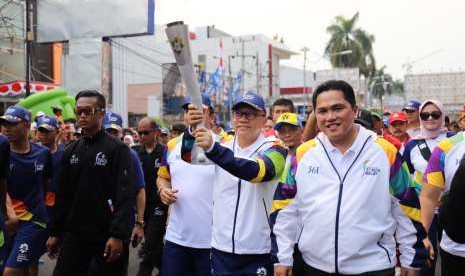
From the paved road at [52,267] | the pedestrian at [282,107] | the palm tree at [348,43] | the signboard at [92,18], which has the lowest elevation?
the paved road at [52,267]

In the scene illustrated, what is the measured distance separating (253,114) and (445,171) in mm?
1492

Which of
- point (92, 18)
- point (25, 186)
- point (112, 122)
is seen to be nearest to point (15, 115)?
point (25, 186)

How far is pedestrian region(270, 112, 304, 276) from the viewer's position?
329cm

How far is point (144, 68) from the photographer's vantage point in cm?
4816

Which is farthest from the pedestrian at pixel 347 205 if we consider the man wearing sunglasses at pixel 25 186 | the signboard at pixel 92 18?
the signboard at pixel 92 18

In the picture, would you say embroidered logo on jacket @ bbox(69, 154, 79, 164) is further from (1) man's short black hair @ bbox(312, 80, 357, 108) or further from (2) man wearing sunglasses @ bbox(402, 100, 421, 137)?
(2) man wearing sunglasses @ bbox(402, 100, 421, 137)

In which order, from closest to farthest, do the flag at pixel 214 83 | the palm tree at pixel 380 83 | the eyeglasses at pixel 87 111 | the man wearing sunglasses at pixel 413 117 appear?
the eyeglasses at pixel 87 111 < the man wearing sunglasses at pixel 413 117 < the flag at pixel 214 83 < the palm tree at pixel 380 83

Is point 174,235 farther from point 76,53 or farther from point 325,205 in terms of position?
point 76,53

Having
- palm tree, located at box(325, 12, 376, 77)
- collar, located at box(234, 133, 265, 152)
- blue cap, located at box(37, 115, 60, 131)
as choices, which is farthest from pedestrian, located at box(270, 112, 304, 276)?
palm tree, located at box(325, 12, 376, 77)

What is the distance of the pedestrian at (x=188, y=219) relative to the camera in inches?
182

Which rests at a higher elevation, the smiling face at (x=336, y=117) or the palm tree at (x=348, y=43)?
the palm tree at (x=348, y=43)

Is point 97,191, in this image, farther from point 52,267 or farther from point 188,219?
point 52,267

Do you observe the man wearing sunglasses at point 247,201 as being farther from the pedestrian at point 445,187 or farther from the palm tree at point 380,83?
the palm tree at point 380,83

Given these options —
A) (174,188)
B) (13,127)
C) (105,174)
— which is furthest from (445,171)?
(13,127)
